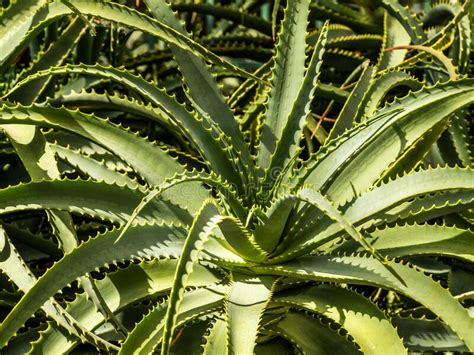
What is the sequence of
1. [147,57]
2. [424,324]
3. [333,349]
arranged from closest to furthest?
[333,349] → [424,324] → [147,57]

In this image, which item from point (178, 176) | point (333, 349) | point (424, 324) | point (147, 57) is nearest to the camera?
point (178, 176)

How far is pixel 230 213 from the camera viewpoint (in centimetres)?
120

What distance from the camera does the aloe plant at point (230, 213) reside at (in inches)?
43.9

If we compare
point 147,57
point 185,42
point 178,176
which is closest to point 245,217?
point 178,176

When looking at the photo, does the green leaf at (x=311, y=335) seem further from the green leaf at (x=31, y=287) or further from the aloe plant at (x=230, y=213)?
the green leaf at (x=31, y=287)

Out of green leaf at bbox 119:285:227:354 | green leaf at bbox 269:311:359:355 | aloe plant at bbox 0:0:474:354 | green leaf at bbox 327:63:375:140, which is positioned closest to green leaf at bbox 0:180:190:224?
aloe plant at bbox 0:0:474:354

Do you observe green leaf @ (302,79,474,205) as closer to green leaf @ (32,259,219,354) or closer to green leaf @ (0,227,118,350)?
green leaf @ (32,259,219,354)

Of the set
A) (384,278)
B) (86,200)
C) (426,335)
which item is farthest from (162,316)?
(426,335)

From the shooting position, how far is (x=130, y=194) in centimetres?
119

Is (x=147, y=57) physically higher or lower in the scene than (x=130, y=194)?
higher

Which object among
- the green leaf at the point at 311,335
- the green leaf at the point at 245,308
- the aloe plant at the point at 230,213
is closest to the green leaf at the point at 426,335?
the aloe plant at the point at 230,213

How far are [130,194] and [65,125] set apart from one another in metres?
0.15

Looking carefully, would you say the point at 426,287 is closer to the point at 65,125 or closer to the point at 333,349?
the point at 333,349

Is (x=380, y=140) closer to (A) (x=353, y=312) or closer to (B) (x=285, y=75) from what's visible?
(B) (x=285, y=75)
